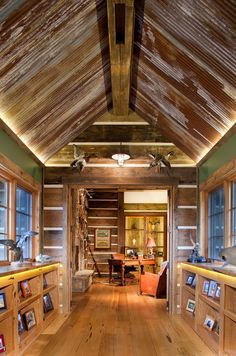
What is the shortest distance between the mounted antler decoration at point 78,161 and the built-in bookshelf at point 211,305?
2.49 m

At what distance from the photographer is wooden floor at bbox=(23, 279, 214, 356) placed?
5.22 metres

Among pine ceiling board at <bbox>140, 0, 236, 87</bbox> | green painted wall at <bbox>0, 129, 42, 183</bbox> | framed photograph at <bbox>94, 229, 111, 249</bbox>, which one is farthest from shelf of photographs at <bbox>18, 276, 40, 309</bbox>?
framed photograph at <bbox>94, 229, 111, 249</bbox>

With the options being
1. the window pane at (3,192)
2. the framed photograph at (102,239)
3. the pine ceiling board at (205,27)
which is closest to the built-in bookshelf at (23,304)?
the window pane at (3,192)

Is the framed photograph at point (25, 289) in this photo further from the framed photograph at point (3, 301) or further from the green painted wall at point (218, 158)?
the green painted wall at point (218, 158)

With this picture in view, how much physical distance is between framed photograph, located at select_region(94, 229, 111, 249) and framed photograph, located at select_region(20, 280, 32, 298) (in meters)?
8.45

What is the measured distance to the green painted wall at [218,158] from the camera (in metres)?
5.63

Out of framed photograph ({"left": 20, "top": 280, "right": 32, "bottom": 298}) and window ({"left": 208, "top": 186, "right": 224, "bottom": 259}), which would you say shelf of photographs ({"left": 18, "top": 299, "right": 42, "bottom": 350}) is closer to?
framed photograph ({"left": 20, "top": 280, "right": 32, "bottom": 298})

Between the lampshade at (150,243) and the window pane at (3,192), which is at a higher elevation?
the window pane at (3,192)

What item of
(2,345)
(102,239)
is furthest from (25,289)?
(102,239)

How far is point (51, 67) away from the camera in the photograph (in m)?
4.94

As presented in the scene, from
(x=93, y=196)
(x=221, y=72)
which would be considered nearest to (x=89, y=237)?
(x=93, y=196)

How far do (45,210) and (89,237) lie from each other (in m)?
6.49

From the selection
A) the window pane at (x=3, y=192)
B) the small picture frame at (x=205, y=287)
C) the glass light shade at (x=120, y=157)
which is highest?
the glass light shade at (x=120, y=157)

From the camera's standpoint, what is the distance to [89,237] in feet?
47.0
